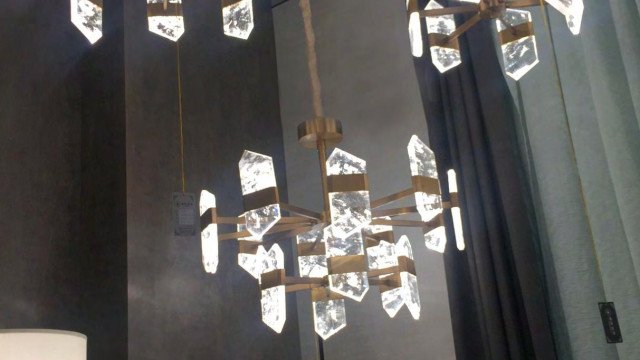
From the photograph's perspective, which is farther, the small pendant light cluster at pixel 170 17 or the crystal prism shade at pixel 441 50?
the crystal prism shade at pixel 441 50

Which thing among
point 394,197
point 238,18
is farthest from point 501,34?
point 238,18

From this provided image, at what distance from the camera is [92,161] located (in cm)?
330

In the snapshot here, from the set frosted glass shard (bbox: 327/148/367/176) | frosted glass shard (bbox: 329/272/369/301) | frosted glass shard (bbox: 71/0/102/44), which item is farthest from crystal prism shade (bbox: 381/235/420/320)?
frosted glass shard (bbox: 71/0/102/44)

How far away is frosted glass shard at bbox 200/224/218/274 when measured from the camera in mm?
1816

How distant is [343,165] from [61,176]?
1983mm

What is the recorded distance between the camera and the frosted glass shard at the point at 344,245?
165 cm

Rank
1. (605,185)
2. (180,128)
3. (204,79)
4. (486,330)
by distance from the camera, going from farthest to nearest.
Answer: (204,79)
(180,128)
(486,330)
(605,185)

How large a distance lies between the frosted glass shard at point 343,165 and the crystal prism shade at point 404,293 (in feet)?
1.30

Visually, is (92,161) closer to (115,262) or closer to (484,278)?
(115,262)

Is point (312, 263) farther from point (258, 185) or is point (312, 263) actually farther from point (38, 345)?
point (38, 345)

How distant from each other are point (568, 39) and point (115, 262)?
217 cm

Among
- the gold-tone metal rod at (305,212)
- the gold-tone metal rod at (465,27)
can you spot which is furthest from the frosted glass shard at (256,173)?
the gold-tone metal rod at (465,27)

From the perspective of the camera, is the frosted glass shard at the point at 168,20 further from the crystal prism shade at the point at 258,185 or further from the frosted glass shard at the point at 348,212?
→ the frosted glass shard at the point at 348,212

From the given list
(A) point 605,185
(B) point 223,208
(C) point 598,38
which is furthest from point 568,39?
(B) point 223,208
